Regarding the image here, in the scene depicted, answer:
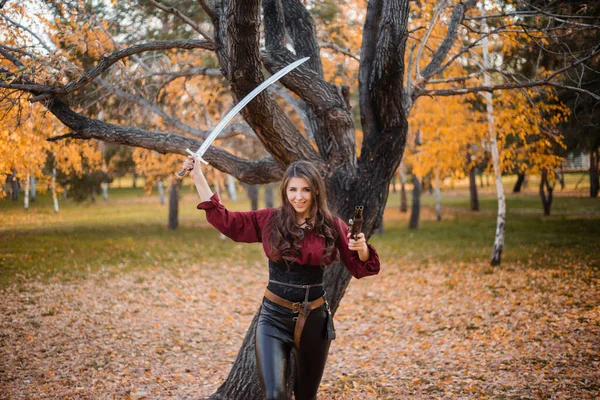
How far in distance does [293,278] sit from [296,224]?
36 cm

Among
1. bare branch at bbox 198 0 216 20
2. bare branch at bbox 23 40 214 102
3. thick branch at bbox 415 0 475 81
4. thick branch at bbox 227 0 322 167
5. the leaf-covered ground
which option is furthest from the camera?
thick branch at bbox 415 0 475 81

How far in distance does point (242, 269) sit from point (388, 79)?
910cm

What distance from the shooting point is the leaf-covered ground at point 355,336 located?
5.23m

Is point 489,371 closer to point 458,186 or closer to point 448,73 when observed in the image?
point 448,73

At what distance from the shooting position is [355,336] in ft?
25.1

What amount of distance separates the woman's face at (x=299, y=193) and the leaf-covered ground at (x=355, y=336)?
288 cm

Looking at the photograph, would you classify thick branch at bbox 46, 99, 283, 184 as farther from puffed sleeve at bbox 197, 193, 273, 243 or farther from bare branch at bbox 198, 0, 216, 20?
puffed sleeve at bbox 197, 193, 273, 243

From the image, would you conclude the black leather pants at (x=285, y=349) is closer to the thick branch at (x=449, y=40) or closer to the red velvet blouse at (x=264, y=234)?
the red velvet blouse at (x=264, y=234)

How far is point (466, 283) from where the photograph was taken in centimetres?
1016

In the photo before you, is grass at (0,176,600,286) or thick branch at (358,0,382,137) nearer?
thick branch at (358,0,382,137)

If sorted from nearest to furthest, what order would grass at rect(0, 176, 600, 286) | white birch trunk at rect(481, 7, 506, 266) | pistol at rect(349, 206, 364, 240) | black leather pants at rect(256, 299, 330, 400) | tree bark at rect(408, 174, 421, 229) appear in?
1. pistol at rect(349, 206, 364, 240)
2. black leather pants at rect(256, 299, 330, 400)
3. grass at rect(0, 176, 600, 286)
4. white birch trunk at rect(481, 7, 506, 266)
5. tree bark at rect(408, 174, 421, 229)

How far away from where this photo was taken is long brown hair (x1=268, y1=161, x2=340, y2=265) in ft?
10.3

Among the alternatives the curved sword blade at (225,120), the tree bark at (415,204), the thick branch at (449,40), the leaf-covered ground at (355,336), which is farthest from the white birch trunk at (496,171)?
the curved sword blade at (225,120)

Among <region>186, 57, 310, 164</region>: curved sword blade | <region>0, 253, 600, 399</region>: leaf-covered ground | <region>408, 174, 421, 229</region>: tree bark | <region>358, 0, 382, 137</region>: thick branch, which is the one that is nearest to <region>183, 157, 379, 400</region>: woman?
<region>186, 57, 310, 164</region>: curved sword blade
